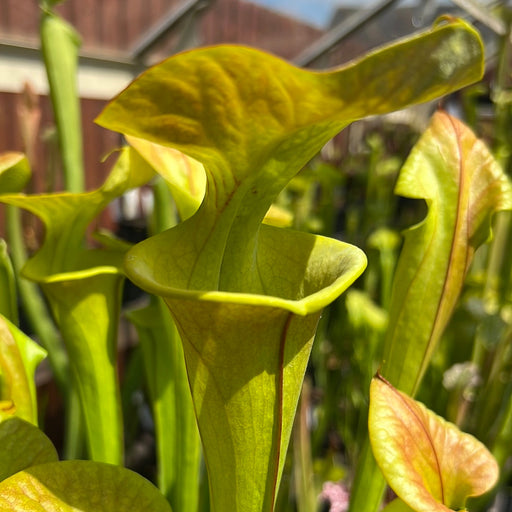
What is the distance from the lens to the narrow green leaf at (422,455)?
1.05 ft

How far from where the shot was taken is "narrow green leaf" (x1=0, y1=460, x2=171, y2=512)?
1.05 ft

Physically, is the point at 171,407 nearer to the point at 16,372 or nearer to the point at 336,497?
the point at 16,372

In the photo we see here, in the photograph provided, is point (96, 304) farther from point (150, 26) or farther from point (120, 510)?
point (150, 26)

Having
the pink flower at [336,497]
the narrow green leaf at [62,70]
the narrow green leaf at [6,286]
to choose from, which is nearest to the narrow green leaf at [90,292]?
the narrow green leaf at [6,286]

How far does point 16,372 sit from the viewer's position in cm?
40

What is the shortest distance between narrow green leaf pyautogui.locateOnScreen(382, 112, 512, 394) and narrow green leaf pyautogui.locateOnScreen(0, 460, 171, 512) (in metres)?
0.24

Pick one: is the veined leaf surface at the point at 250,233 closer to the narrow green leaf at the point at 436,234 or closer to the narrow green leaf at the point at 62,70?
the narrow green leaf at the point at 436,234

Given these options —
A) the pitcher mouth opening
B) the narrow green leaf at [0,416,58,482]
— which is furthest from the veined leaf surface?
the narrow green leaf at [0,416,58,482]

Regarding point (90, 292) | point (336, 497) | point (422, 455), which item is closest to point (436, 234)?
point (422, 455)

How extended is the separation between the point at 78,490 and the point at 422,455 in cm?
23

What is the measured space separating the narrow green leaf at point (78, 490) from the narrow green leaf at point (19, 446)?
0.03m

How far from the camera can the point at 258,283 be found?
354mm

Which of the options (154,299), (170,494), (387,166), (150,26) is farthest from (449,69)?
(150,26)

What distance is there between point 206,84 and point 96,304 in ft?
1.05
